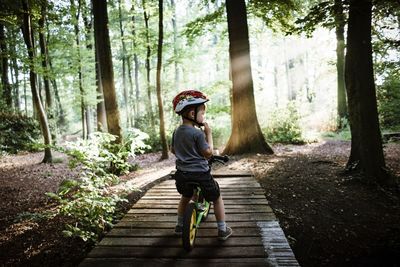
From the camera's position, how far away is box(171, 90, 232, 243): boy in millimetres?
3711

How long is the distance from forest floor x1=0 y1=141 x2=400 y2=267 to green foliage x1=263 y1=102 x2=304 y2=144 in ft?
22.5

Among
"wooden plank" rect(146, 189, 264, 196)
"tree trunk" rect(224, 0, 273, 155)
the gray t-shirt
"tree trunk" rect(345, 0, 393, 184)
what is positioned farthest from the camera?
"tree trunk" rect(224, 0, 273, 155)

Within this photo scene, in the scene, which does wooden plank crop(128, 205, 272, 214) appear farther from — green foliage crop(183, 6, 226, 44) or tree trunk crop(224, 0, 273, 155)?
green foliage crop(183, 6, 226, 44)

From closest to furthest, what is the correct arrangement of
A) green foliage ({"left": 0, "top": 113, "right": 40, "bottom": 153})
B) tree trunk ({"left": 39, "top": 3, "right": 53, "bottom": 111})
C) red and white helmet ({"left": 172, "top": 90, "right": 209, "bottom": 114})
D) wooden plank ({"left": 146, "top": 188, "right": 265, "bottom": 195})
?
red and white helmet ({"left": 172, "top": 90, "right": 209, "bottom": 114}) < wooden plank ({"left": 146, "top": 188, "right": 265, "bottom": 195}) < tree trunk ({"left": 39, "top": 3, "right": 53, "bottom": 111}) < green foliage ({"left": 0, "top": 113, "right": 40, "bottom": 153})

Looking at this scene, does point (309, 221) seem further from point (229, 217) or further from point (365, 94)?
point (365, 94)

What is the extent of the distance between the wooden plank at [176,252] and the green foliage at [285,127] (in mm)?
12450

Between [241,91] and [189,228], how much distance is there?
7969 mm

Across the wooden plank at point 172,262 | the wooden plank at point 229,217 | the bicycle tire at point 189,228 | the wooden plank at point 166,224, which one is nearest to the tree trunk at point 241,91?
the wooden plank at point 229,217

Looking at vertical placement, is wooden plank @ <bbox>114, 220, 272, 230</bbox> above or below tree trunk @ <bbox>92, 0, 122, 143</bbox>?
below

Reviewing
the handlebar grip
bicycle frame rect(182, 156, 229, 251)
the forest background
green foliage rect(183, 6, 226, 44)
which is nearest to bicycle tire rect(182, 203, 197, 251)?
bicycle frame rect(182, 156, 229, 251)

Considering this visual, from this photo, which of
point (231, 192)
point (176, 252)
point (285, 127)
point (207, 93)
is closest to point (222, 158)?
point (176, 252)

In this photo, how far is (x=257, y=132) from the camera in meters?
10.7

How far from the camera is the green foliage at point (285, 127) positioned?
51.0 feet

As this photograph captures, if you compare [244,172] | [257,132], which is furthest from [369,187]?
[257,132]
